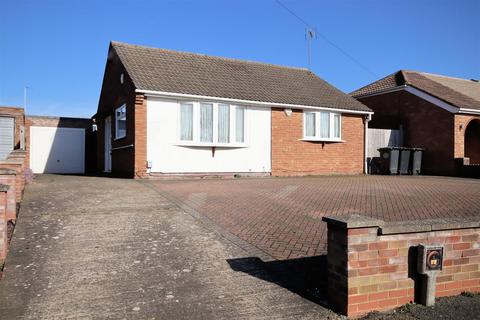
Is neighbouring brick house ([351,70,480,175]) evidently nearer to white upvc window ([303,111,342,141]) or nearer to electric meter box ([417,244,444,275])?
white upvc window ([303,111,342,141])

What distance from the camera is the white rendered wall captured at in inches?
549

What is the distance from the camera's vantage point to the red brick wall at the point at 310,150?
16562 millimetres

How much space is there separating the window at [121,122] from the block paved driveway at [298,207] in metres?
5.77

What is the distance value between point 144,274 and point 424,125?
19.9m

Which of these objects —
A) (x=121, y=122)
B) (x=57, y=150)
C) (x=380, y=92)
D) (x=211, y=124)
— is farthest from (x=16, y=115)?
(x=380, y=92)

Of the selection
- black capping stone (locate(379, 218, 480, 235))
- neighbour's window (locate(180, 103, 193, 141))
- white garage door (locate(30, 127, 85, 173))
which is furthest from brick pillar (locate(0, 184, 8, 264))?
white garage door (locate(30, 127, 85, 173))

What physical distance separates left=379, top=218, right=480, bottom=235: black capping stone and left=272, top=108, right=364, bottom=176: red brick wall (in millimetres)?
12294

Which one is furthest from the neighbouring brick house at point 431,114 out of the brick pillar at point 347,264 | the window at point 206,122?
the brick pillar at point 347,264

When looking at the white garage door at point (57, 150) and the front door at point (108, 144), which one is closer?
the front door at point (108, 144)

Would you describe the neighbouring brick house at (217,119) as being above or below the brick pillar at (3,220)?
above

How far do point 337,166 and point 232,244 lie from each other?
538 inches

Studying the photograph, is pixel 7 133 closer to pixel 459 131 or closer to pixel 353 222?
pixel 353 222

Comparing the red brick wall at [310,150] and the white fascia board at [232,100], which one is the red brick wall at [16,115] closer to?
the white fascia board at [232,100]

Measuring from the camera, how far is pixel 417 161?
19.7 meters
